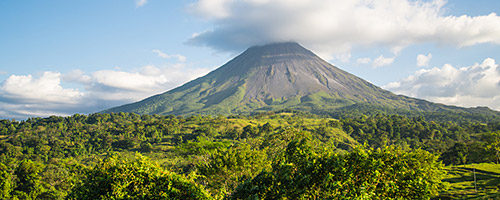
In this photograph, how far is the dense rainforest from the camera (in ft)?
38.8

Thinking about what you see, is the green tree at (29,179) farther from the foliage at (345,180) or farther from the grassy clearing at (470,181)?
the grassy clearing at (470,181)

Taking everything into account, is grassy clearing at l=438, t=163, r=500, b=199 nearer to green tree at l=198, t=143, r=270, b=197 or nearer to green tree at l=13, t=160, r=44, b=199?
green tree at l=198, t=143, r=270, b=197

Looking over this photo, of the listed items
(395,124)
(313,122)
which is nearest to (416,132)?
(395,124)

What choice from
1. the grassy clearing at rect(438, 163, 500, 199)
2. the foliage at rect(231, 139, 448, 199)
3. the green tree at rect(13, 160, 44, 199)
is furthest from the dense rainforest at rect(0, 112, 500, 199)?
the grassy clearing at rect(438, 163, 500, 199)

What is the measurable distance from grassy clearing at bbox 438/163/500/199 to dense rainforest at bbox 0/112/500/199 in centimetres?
115

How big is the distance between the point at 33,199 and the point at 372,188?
4802 cm

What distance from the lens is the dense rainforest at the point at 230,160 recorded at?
1184cm

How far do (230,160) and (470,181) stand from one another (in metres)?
34.9

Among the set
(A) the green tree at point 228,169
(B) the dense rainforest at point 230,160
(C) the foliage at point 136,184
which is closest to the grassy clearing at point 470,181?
(B) the dense rainforest at point 230,160

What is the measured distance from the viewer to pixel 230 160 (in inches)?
980

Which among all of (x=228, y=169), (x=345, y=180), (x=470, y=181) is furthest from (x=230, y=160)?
(x=470, y=181)

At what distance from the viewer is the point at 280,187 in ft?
39.6

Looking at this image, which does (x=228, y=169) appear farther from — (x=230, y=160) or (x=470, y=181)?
(x=470, y=181)

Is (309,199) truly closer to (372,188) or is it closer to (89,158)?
(372,188)
